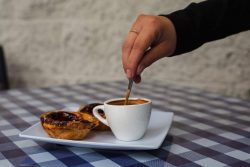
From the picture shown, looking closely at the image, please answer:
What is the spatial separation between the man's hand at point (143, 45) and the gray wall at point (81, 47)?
3.19ft

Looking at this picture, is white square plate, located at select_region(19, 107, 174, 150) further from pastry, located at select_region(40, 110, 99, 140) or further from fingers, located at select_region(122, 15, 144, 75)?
fingers, located at select_region(122, 15, 144, 75)

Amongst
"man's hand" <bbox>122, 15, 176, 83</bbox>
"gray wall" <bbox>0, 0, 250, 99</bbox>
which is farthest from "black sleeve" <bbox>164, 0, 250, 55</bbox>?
"gray wall" <bbox>0, 0, 250, 99</bbox>

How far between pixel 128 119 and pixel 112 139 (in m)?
0.06

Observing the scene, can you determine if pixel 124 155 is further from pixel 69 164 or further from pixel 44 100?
pixel 44 100

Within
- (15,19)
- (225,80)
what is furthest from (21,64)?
(225,80)

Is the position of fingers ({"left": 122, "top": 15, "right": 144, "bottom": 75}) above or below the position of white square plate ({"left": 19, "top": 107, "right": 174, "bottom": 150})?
above

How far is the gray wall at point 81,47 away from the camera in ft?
6.00

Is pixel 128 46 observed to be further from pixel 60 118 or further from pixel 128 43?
pixel 60 118

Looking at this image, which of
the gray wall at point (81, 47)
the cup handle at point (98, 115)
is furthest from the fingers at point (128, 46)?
the gray wall at point (81, 47)

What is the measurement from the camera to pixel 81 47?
196 centimetres

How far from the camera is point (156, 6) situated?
72.0 inches

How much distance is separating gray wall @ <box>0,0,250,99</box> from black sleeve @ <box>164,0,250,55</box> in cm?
78

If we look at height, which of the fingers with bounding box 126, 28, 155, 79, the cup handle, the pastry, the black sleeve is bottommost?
the pastry

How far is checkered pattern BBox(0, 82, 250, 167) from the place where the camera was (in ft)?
2.30
